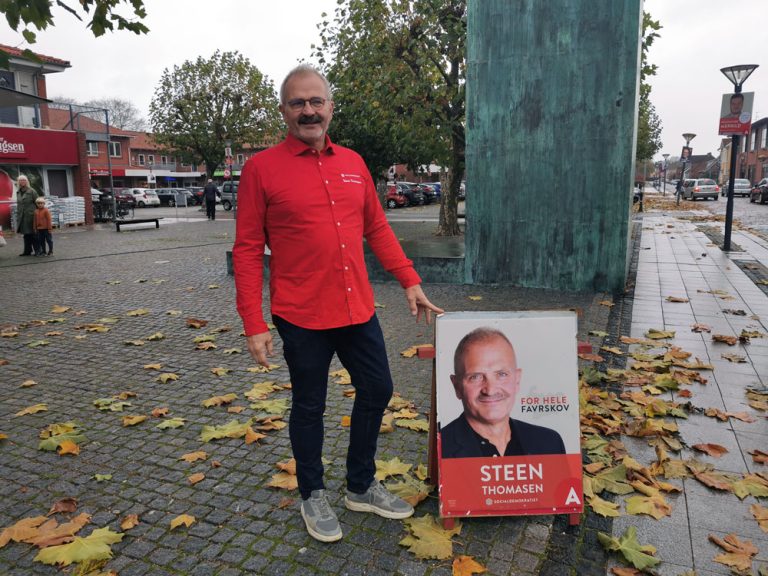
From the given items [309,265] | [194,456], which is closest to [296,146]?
[309,265]

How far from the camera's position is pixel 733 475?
333 cm

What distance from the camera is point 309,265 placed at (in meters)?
2.62

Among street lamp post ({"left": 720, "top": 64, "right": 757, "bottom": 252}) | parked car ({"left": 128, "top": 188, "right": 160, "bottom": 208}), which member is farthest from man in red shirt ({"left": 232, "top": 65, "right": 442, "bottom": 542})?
parked car ({"left": 128, "top": 188, "right": 160, "bottom": 208})

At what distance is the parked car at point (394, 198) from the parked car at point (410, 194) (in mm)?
452

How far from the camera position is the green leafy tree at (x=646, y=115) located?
1162 cm

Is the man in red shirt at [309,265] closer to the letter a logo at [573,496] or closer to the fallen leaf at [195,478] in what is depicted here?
the fallen leaf at [195,478]

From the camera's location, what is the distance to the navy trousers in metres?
2.65

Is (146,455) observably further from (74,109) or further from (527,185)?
(74,109)

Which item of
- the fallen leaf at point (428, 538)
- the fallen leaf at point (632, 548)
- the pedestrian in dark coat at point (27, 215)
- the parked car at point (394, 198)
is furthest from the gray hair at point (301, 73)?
the parked car at point (394, 198)

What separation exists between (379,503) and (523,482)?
0.68 m

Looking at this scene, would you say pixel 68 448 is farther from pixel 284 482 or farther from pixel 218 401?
pixel 284 482

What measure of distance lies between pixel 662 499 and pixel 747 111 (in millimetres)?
13349

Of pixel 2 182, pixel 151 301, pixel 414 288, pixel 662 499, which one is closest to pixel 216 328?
pixel 151 301

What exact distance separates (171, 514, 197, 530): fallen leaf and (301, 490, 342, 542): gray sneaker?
53 centimetres
